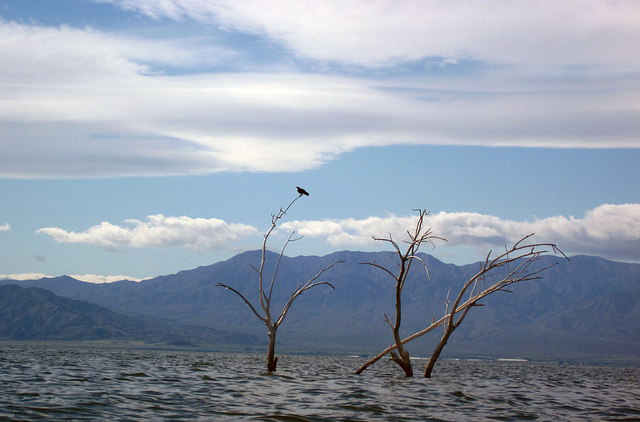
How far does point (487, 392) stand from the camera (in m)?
37.1

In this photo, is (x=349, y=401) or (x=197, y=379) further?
(x=197, y=379)

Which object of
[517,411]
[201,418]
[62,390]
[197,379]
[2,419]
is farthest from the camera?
[197,379]

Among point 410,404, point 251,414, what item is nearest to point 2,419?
point 251,414

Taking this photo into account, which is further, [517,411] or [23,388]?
[23,388]

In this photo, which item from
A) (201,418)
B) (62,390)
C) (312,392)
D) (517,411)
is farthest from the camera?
(312,392)

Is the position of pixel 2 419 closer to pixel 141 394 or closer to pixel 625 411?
pixel 141 394

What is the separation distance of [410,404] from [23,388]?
16.9 metres

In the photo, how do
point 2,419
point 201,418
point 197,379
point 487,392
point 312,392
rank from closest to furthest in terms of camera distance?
point 2,419 < point 201,418 < point 312,392 < point 487,392 < point 197,379

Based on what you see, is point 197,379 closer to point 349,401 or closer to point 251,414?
point 349,401

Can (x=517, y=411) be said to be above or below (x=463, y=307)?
below

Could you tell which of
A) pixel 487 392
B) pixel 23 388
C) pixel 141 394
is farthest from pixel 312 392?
pixel 23 388

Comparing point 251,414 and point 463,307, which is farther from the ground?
point 463,307

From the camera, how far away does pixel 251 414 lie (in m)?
23.5

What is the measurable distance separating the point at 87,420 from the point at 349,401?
38.7 feet
